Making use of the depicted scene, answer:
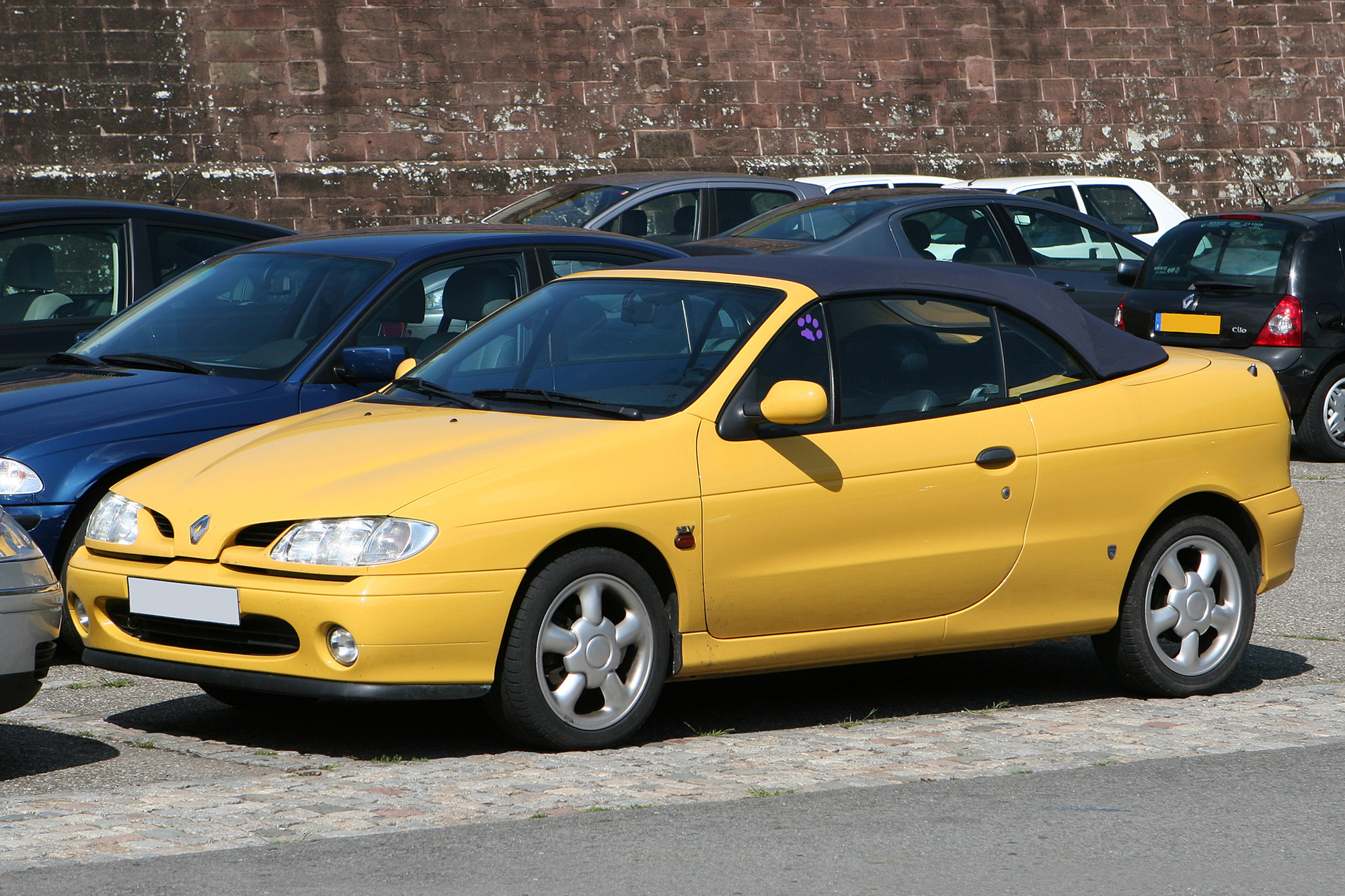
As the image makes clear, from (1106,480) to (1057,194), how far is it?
13034 millimetres

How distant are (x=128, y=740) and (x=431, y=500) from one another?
145 cm

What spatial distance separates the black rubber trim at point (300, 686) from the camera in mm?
5250

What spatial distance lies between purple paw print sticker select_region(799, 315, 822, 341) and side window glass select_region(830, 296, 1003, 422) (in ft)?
0.23

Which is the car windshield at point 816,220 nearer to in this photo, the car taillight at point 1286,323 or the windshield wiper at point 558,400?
the car taillight at point 1286,323

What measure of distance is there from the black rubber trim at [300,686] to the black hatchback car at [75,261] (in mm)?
3805

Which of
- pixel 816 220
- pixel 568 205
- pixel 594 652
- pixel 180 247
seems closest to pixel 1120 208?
pixel 816 220

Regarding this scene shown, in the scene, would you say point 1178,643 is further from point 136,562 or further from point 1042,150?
point 1042,150

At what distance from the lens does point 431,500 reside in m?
5.28

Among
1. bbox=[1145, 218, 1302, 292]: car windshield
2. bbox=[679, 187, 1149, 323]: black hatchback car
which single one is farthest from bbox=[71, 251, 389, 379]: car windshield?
bbox=[1145, 218, 1302, 292]: car windshield

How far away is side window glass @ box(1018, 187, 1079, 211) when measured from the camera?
18.7m

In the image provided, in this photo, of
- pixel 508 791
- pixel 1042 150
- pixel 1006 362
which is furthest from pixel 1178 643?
pixel 1042 150

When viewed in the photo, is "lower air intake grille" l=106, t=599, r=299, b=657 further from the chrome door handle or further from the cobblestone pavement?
the chrome door handle

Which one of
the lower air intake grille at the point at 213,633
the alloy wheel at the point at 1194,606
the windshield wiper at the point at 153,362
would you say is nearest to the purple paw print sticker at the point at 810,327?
the alloy wheel at the point at 1194,606

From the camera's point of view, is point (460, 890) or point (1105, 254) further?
point (1105, 254)
